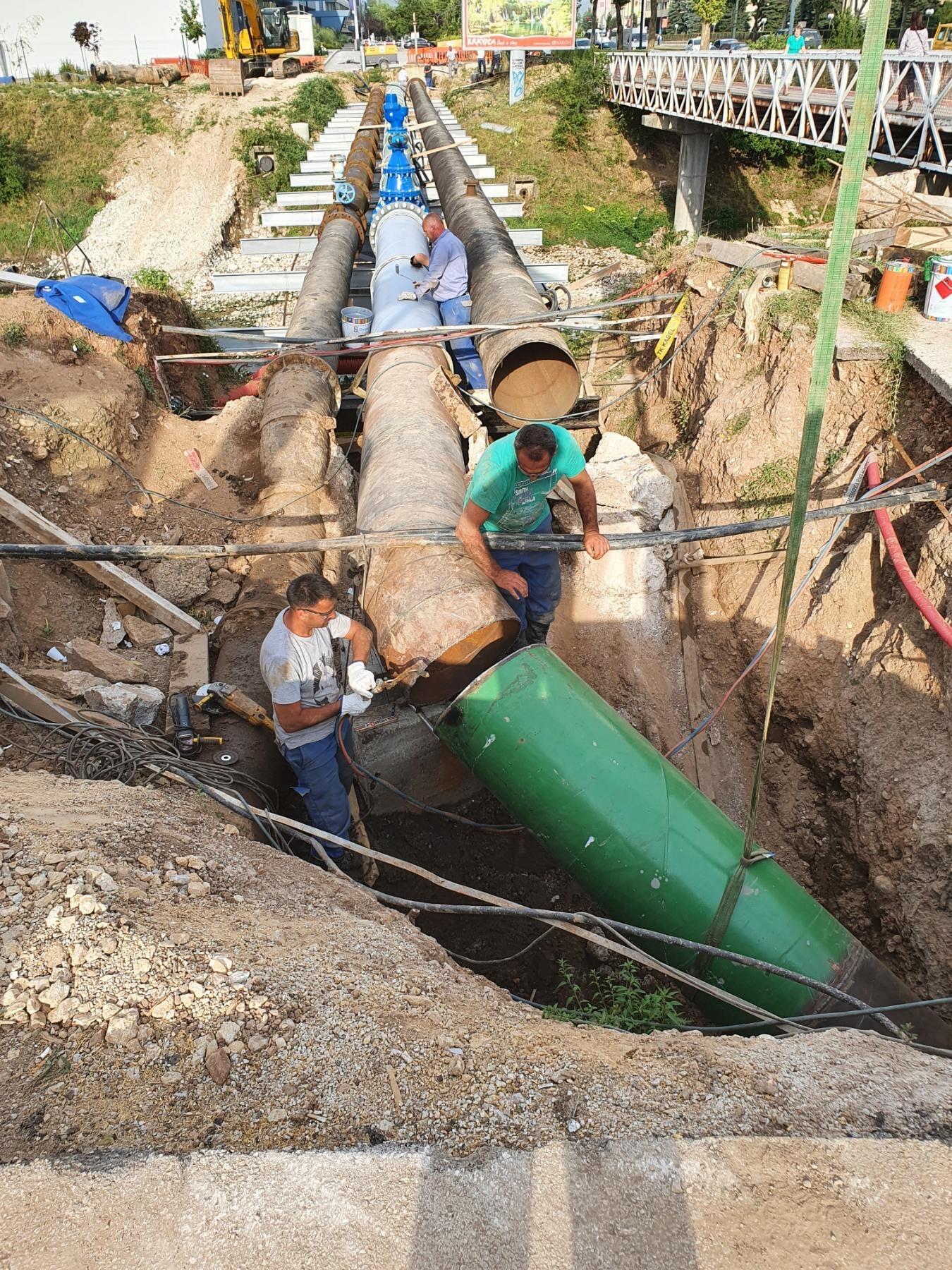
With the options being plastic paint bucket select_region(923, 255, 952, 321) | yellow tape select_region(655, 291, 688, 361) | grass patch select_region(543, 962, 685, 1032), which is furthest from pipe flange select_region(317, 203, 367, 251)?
grass patch select_region(543, 962, 685, 1032)

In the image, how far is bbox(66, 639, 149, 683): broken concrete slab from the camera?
4.85m

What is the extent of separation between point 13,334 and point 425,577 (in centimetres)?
559

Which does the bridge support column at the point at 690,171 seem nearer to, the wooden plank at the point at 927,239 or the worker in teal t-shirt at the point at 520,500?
the wooden plank at the point at 927,239

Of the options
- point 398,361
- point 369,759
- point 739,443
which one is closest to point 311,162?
point 398,361

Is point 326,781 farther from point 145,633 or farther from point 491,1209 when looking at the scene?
point 491,1209

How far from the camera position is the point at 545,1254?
1879 millimetres

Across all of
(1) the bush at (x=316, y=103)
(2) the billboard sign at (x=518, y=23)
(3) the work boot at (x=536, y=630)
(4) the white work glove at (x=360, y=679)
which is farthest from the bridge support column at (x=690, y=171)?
(4) the white work glove at (x=360, y=679)

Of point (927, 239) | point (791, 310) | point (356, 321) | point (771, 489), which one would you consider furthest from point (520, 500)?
point (927, 239)

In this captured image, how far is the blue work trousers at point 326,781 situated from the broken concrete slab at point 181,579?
2.10 m

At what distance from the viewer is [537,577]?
4.89 metres

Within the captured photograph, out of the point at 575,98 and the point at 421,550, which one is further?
the point at 575,98

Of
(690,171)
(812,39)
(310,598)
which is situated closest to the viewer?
(310,598)

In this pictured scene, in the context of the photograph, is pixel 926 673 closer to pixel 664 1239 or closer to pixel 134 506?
pixel 664 1239

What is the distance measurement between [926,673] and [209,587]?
489 centimetres
